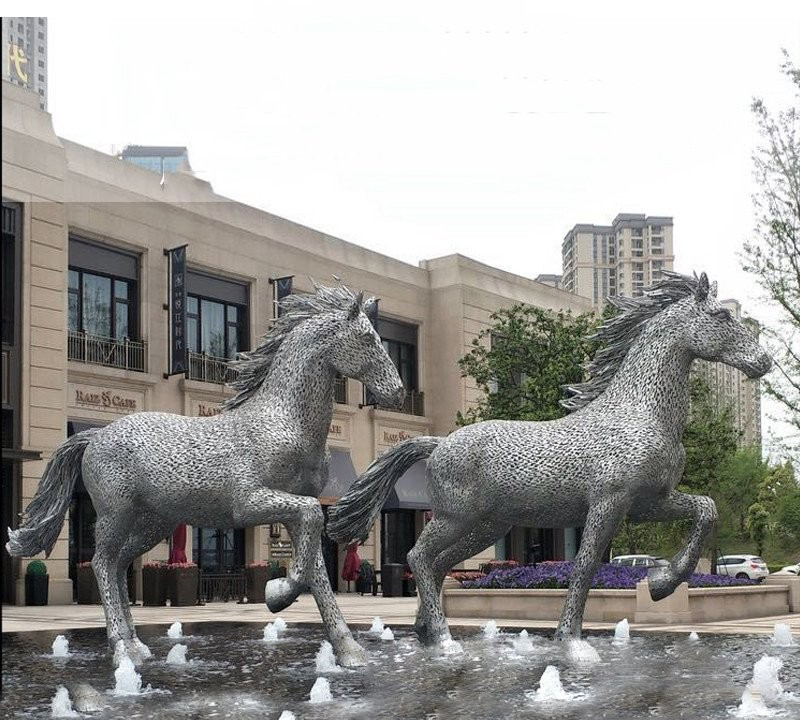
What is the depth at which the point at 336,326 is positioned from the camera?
29.6 ft

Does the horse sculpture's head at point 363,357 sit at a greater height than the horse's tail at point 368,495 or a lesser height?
greater

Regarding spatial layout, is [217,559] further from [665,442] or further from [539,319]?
[665,442]

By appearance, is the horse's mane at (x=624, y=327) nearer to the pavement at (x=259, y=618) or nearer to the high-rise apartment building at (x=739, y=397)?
the pavement at (x=259, y=618)

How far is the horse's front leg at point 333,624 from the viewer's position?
826 cm

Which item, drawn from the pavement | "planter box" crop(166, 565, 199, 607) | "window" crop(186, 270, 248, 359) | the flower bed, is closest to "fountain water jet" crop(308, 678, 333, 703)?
the pavement

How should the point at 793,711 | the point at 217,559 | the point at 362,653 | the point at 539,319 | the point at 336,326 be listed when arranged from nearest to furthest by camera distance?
the point at 793,711 < the point at 362,653 < the point at 336,326 < the point at 539,319 < the point at 217,559

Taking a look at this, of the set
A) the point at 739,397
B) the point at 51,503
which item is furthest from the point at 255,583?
the point at 739,397

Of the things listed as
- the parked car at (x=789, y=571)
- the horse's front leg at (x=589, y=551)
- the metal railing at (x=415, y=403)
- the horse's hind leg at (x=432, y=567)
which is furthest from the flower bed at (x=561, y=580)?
the metal railing at (x=415, y=403)

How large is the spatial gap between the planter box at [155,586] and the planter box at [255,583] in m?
2.26

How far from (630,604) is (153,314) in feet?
54.3

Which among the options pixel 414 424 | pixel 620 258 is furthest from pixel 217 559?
pixel 620 258

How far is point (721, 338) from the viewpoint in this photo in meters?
9.28

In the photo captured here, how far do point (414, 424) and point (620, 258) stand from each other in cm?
3037

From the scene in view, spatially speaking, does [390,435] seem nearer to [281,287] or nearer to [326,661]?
[281,287]
